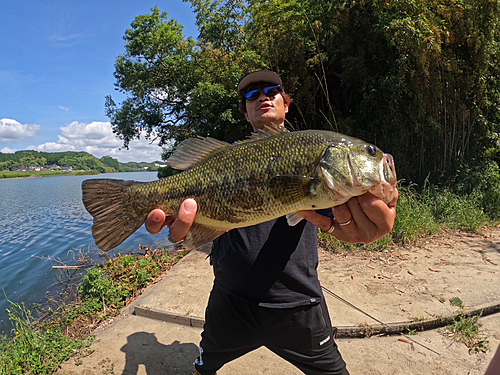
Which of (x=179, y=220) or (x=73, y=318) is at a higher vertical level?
(x=179, y=220)

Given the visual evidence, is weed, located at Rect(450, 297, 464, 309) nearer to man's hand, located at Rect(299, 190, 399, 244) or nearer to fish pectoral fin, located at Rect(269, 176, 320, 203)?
man's hand, located at Rect(299, 190, 399, 244)

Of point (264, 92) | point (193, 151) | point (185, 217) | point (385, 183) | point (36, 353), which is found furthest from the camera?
point (36, 353)

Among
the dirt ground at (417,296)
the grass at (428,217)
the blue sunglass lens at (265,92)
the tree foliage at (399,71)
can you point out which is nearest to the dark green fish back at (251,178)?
the blue sunglass lens at (265,92)

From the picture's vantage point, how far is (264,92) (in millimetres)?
2793

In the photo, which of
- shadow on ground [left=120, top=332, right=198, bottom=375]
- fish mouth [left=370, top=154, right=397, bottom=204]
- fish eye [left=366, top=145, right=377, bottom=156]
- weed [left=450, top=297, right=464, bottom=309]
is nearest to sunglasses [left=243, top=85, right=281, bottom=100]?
fish eye [left=366, top=145, right=377, bottom=156]

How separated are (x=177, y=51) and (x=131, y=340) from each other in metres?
21.1

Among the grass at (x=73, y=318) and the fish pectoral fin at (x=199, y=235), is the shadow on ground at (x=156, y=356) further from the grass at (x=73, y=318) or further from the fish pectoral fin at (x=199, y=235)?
the fish pectoral fin at (x=199, y=235)

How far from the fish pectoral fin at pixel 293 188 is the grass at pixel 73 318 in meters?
3.53

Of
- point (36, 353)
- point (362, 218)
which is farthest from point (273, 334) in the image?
point (36, 353)

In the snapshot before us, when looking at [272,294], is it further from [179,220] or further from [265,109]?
[265,109]

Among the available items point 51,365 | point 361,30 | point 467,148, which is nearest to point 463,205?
point 467,148

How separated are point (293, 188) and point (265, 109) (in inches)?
46.8

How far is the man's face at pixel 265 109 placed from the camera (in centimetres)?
269

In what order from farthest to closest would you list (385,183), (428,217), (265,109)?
(428,217) → (265,109) → (385,183)
